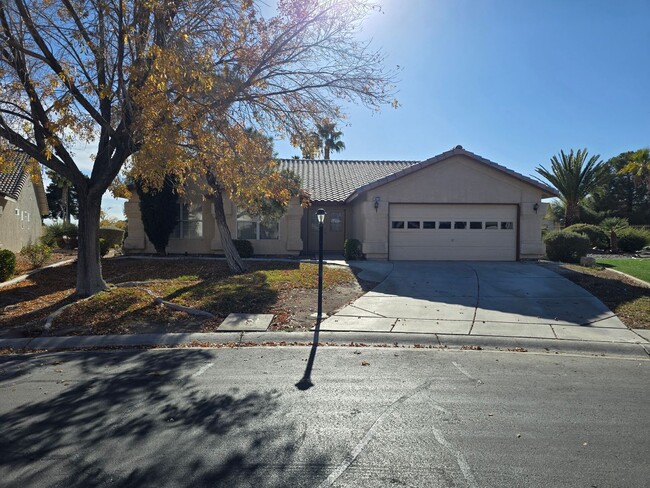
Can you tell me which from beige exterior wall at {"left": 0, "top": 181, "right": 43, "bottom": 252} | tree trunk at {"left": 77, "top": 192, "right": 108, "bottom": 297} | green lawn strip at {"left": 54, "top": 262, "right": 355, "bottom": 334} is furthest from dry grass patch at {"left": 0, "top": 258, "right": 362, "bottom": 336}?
beige exterior wall at {"left": 0, "top": 181, "right": 43, "bottom": 252}

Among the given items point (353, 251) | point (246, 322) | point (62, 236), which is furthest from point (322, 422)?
point (62, 236)

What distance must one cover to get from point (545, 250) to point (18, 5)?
1716 centimetres

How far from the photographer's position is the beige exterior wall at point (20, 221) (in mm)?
19438

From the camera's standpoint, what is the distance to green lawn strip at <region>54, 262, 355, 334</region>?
887cm

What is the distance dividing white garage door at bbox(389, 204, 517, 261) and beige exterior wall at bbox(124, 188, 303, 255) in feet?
14.3

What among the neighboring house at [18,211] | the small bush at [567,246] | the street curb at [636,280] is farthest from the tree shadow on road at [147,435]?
the small bush at [567,246]

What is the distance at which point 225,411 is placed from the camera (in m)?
4.61

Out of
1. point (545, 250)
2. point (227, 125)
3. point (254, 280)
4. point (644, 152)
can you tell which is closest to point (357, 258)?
point (254, 280)

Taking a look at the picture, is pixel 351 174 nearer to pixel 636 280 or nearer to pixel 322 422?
pixel 636 280

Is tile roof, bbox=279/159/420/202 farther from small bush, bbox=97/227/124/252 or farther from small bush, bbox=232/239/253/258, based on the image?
small bush, bbox=97/227/124/252

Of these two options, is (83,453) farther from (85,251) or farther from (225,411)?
(85,251)

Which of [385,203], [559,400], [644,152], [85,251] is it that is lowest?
[559,400]

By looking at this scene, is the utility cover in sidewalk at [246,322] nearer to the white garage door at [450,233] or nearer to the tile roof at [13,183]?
the white garage door at [450,233]

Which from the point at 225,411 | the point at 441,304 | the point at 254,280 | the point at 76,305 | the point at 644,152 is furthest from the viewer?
the point at 644,152
